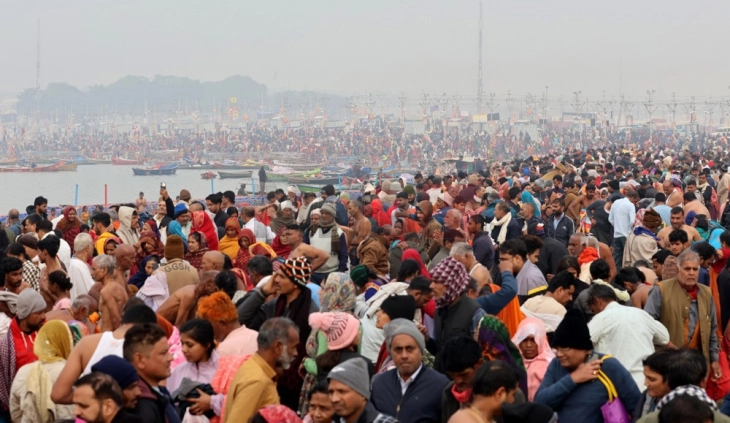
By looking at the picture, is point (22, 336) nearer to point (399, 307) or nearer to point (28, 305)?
point (28, 305)

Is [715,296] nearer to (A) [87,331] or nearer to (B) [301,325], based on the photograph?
(B) [301,325]

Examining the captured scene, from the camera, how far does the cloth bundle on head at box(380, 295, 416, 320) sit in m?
5.48

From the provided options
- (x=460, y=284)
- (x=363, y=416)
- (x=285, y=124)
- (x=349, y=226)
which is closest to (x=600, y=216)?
(x=349, y=226)

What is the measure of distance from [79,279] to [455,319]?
3525mm

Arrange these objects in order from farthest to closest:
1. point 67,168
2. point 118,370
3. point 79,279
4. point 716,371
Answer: point 67,168, point 79,279, point 716,371, point 118,370

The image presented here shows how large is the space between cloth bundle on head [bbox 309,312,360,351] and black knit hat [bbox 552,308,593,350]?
3.44 feet

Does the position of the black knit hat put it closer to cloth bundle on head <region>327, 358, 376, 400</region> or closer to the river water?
cloth bundle on head <region>327, 358, 376, 400</region>

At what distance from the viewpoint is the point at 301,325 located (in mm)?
5949

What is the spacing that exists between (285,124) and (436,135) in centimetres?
7181

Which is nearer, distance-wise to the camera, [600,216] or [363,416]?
[363,416]

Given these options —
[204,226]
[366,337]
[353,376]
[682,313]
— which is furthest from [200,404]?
[204,226]

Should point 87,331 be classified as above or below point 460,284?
below

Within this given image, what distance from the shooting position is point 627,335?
220 inches

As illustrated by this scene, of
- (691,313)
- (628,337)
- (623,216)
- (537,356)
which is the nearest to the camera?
(537,356)
